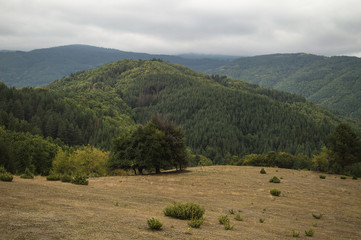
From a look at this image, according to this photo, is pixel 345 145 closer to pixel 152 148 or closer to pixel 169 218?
pixel 152 148

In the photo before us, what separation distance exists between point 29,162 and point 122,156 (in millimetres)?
32280

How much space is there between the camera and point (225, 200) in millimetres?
26703

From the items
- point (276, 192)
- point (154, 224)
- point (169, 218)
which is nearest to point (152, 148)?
point (276, 192)

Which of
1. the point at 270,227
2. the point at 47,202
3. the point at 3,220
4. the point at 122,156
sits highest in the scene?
the point at 3,220

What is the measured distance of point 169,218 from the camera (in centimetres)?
1666

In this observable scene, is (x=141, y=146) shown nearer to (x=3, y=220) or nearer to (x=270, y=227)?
(x=270, y=227)

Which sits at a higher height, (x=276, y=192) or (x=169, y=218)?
(x=169, y=218)

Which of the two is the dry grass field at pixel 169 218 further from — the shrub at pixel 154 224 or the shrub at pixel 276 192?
the shrub at pixel 276 192

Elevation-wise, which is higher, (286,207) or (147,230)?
(147,230)

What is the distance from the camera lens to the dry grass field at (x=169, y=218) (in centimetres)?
1159

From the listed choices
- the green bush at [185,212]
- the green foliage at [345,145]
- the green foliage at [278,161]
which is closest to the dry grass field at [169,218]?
the green bush at [185,212]

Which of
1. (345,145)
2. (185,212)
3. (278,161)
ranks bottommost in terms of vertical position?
(278,161)

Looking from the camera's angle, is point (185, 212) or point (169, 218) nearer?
point (169, 218)

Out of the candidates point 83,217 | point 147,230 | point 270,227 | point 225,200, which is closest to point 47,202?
point 83,217
